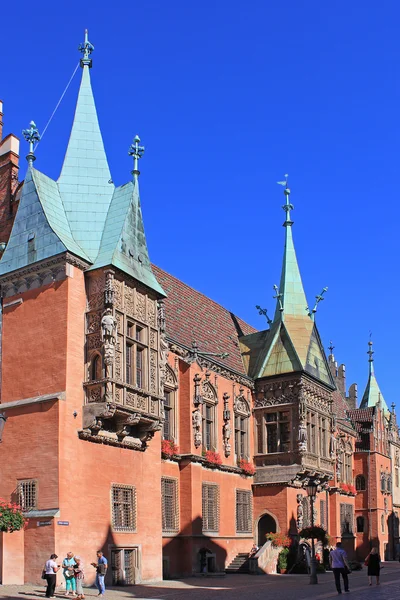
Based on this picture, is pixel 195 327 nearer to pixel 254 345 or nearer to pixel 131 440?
pixel 254 345

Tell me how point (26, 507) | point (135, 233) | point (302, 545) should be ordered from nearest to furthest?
point (26, 507), point (135, 233), point (302, 545)

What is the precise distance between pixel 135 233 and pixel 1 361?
643 cm

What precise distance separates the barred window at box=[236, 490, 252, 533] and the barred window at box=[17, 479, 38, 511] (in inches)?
545

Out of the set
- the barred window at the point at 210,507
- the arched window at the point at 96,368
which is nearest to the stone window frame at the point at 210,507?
the barred window at the point at 210,507

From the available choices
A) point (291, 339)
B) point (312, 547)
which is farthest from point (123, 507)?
point (291, 339)

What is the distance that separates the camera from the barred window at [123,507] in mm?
25641

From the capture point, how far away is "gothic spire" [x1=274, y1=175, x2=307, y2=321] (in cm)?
4066

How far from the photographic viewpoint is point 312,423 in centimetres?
3800

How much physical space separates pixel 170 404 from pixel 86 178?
31.0 feet

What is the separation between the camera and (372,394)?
208ft

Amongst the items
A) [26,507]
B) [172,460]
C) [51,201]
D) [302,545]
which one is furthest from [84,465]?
[302,545]

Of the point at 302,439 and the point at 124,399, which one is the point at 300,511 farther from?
the point at 124,399

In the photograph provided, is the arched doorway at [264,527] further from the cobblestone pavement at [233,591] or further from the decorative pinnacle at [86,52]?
the decorative pinnacle at [86,52]

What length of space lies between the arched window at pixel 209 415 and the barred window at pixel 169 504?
2934 millimetres
